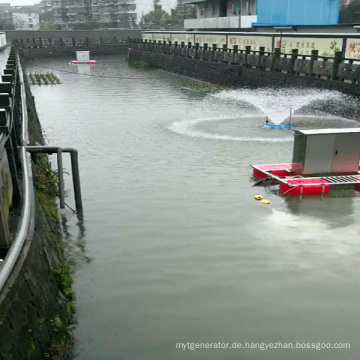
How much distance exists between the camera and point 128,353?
22.0 ft

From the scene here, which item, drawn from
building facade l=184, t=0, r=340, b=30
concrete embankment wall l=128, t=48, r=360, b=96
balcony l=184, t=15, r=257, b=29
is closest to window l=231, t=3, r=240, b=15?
building facade l=184, t=0, r=340, b=30

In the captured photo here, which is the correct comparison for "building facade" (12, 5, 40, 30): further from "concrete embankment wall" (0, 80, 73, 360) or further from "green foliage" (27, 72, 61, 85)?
"concrete embankment wall" (0, 80, 73, 360)

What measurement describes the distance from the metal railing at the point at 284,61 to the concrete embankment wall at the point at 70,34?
1569 inches

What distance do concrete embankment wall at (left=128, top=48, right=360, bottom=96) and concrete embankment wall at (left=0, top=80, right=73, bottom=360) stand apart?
70.4 ft

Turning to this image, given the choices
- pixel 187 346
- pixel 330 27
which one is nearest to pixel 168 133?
pixel 187 346

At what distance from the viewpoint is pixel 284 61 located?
106 ft

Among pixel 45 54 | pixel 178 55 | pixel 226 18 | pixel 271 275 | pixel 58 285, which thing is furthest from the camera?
pixel 45 54

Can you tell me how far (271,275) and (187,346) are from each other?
Answer: 2.46 metres

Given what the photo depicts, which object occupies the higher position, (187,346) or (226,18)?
(226,18)

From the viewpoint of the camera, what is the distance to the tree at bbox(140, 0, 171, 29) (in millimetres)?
113287

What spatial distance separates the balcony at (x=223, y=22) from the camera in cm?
5644

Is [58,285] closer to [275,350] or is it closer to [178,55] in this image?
[275,350]

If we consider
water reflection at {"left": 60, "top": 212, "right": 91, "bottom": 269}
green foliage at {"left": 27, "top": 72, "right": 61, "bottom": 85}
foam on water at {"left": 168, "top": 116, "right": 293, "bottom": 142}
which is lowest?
green foliage at {"left": 27, "top": 72, "right": 61, "bottom": 85}

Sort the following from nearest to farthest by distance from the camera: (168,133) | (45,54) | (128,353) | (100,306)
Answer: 1. (128,353)
2. (100,306)
3. (168,133)
4. (45,54)
